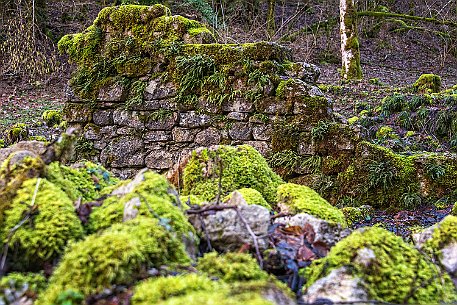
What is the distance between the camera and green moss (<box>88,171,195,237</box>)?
1934 millimetres

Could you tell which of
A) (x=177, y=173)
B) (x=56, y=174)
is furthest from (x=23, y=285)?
(x=177, y=173)

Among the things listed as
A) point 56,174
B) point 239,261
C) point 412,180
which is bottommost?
point 412,180

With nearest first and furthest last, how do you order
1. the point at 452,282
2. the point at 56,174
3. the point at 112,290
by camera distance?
1. the point at 112,290
2. the point at 452,282
3. the point at 56,174

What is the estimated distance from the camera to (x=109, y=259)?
1555 mm

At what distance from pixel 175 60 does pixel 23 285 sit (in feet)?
19.0

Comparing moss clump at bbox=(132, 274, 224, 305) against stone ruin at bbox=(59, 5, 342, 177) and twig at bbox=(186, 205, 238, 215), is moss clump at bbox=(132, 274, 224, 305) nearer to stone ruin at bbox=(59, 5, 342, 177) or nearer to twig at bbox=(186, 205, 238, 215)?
twig at bbox=(186, 205, 238, 215)

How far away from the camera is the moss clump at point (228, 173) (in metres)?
3.40

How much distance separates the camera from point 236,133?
6.89m

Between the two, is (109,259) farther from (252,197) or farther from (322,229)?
(252,197)

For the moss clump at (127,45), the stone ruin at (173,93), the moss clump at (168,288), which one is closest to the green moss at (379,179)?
the stone ruin at (173,93)

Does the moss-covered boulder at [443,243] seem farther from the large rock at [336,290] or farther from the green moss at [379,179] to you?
the green moss at [379,179]

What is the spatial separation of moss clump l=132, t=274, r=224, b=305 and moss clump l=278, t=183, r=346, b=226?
3.93 ft

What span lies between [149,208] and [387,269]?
987mm

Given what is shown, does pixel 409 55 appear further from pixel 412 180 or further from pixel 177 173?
pixel 177 173
